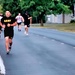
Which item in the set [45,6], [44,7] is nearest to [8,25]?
[45,6]

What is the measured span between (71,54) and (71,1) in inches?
1892

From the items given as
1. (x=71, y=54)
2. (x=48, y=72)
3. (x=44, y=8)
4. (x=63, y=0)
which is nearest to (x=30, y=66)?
(x=48, y=72)

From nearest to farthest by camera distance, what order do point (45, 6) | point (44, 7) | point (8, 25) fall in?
point (8, 25), point (45, 6), point (44, 7)

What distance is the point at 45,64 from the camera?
44.4ft

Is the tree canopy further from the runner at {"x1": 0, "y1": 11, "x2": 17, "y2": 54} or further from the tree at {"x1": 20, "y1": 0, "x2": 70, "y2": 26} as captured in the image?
the runner at {"x1": 0, "y1": 11, "x2": 17, "y2": 54}

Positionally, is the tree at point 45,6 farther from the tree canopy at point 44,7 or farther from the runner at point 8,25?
the runner at point 8,25

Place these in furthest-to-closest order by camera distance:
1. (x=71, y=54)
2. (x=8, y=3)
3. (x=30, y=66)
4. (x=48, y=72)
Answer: (x=8, y=3), (x=71, y=54), (x=30, y=66), (x=48, y=72)

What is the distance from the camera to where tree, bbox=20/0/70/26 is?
57438 millimetres

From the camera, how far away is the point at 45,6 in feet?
188

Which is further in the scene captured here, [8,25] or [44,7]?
[44,7]

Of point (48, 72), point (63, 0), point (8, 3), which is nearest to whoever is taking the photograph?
point (48, 72)

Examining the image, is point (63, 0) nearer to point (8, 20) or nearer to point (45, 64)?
point (8, 20)

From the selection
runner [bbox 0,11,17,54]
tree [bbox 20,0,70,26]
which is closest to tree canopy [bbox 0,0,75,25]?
tree [bbox 20,0,70,26]

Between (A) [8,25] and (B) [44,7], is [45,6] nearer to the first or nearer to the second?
(B) [44,7]
